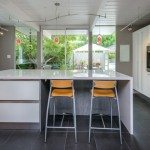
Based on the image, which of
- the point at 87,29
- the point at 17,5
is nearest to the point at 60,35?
the point at 87,29

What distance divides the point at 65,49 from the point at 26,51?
177 centimetres

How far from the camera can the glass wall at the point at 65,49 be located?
977cm

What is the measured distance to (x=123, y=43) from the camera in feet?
30.3

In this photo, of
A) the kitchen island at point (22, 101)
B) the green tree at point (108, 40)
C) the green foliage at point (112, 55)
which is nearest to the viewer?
the kitchen island at point (22, 101)

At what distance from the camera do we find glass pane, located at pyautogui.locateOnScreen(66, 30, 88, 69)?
9.74 m

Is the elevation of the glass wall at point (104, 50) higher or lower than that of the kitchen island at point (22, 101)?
higher

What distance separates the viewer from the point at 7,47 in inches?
367

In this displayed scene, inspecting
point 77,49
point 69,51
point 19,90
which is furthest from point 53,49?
point 19,90

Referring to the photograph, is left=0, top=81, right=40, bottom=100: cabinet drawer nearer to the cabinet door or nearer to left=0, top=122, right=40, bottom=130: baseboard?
left=0, top=122, right=40, bottom=130: baseboard

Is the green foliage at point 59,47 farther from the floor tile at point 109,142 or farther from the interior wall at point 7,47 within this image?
the floor tile at point 109,142

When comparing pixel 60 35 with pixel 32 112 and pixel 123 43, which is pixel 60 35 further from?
pixel 32 112

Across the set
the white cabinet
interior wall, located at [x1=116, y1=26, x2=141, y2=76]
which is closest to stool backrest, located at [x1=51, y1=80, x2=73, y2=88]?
the white cabinet

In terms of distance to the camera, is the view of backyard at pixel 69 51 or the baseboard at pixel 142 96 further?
the view of backyard at pixel 69 51

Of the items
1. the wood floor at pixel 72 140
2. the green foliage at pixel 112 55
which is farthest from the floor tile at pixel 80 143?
the green foliage at pixel 112 55
